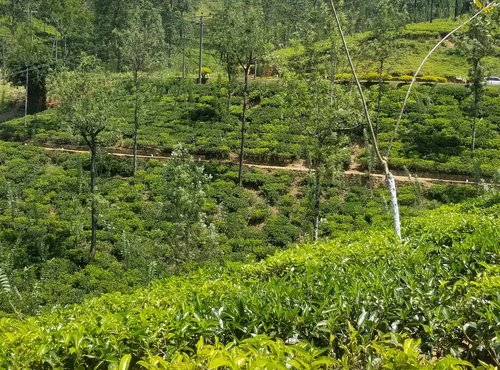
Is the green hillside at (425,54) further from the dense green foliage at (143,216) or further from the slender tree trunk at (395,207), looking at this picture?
the slender tree trunk at (395,207)

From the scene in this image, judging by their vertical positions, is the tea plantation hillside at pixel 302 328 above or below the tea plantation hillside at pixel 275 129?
below

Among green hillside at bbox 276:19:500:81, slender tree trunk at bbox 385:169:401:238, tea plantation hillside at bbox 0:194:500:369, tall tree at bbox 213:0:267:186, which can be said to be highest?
green hillside at bbox 276:19:500:81

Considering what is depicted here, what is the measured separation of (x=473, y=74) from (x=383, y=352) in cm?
2291

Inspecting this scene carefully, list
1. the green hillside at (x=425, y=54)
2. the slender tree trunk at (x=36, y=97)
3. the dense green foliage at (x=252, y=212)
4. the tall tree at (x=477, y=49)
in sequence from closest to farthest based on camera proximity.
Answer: the dense green foliage at (x=252, y=212) → the tall tree at (x=477, y=49) → the slender tree trunk at (x=36, y=97) → the green hillside at (x=425, y=54)

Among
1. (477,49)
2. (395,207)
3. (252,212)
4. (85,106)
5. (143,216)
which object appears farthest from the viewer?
(477,49)

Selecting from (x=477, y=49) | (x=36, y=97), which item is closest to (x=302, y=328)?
(x=477, y=49)

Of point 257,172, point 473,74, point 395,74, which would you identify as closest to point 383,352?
point 257,172

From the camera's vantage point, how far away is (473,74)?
22047mm

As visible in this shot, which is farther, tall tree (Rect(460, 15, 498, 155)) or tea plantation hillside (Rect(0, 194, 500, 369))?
tall tree (Rect(460, 15, 498, 155))

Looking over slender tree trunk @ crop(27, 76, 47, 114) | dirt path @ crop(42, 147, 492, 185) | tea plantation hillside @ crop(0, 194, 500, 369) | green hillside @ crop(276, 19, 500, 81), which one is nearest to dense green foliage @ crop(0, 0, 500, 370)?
tea plantation hillside @ crop(0, 194, 500, 369)

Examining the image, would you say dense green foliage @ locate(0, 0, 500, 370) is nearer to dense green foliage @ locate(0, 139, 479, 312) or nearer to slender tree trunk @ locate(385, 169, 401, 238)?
dense green foliage @ locate(0, 139, 479, 312)

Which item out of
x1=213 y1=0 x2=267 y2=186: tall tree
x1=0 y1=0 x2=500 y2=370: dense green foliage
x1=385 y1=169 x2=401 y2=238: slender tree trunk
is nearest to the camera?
x1=0 y1=0 x2=500 y2=370: dense green foliage

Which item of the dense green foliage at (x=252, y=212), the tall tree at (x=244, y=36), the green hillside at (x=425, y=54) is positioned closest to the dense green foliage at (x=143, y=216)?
the dense green foliage at (x=252, y=212)

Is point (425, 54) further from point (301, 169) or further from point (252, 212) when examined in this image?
point (252, 212)
